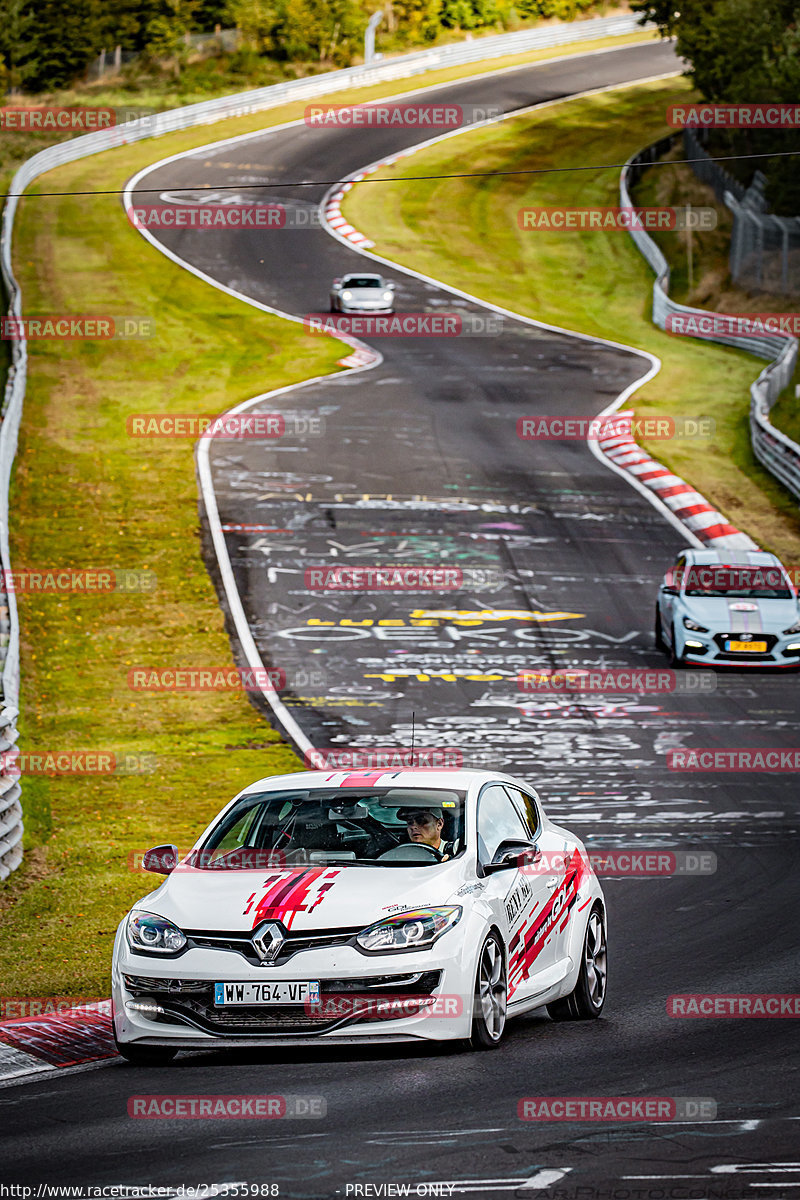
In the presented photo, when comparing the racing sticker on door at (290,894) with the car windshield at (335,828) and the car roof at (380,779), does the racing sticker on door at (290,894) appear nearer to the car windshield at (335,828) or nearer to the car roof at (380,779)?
the car windshield at (335,828)

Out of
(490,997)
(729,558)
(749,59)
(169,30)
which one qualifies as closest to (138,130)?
(169,30)

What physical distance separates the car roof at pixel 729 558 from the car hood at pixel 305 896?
54.7 feet

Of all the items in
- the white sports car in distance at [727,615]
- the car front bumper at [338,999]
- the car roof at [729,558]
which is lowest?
the white sports car in distance at [727,615]

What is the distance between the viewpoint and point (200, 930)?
8.54m

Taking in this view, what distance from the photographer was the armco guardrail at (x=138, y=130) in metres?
15.1

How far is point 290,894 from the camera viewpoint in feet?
28.3

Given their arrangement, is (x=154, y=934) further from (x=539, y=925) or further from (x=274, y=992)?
(x=539, y=925)

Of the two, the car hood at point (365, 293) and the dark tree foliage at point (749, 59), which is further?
the dark tree foliage at point (749, 59)

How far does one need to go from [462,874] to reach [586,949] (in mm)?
1425

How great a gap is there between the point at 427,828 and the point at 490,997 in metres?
1.02

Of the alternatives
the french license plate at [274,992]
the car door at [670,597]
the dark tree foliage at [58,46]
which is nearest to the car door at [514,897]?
the french license plate at [274,992]

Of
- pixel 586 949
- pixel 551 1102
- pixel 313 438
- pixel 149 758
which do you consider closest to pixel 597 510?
pixel 313 438

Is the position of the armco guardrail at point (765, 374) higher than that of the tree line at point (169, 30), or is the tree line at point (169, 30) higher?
the tree line at point (169, 30)

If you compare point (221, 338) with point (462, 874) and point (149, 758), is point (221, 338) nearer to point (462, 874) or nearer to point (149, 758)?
point (149, 758)
